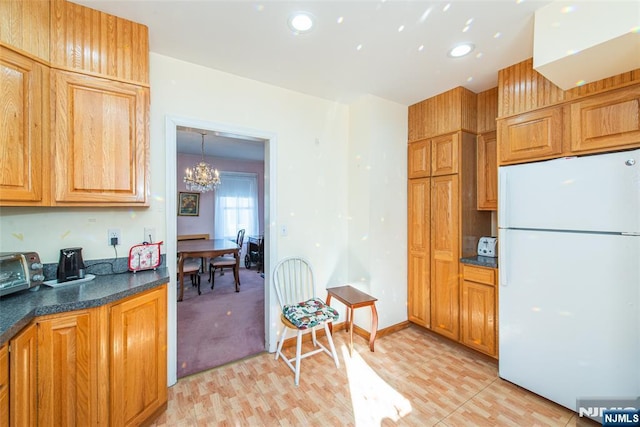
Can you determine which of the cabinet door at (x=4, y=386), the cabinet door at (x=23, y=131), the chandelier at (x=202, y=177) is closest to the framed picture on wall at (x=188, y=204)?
the chandelier at (x=202, y=177)

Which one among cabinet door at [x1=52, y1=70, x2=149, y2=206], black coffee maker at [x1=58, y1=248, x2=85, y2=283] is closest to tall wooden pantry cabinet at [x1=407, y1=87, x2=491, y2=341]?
cabinet door at [x1=52, y1=70, x2=149, y2=206]

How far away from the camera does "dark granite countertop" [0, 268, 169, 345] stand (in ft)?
3.65

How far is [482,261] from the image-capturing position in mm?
2439

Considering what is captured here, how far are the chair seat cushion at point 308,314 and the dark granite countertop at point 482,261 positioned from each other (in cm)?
129

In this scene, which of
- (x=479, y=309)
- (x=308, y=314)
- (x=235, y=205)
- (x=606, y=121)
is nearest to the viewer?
(x=606, y=121)

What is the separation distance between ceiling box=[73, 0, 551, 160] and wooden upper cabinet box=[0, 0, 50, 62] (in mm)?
211

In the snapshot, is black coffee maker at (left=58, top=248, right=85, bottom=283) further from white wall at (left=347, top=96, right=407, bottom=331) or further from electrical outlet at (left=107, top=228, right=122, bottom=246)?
white wall at (left=347, top=96, right=407, bottom=331)

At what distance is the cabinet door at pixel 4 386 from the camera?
3.41 ft

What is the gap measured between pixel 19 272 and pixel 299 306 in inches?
70.0

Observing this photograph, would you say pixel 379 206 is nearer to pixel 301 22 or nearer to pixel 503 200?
pixel 503 200

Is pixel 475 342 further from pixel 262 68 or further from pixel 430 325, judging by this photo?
pixel 262 68

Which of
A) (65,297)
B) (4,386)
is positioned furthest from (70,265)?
(4,386)

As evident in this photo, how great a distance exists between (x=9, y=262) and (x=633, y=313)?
3.37 m

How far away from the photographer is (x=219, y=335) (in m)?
2.88
